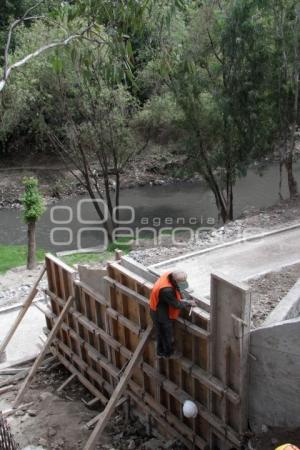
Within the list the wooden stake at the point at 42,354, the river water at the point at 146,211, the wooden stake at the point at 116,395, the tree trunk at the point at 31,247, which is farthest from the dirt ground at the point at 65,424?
the river water at the point at 146,211

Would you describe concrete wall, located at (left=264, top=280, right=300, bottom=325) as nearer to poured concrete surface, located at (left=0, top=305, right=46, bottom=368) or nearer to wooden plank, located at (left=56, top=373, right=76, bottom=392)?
wooden plank, located at (left=56, top=373, right=76, bottom=392)

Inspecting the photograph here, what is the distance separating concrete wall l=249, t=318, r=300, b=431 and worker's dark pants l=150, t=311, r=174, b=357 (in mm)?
1178

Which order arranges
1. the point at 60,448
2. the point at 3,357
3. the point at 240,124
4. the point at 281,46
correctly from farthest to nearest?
the point at 240,124 → the point at 281,46 → the point at 3,357 → the point at 60,448

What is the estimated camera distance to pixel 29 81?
19.1 metres

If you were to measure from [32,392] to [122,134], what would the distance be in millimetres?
13736

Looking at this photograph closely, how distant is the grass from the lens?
18959mm

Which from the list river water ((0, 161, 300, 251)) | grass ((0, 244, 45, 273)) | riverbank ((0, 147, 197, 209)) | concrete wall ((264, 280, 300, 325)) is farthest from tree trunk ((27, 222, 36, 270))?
riverbank ((0, 147, 197, 209))

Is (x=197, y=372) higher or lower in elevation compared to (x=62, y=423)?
higher

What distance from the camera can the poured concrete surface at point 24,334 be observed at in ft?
36.8

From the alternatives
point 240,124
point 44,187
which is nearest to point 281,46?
point 240,124

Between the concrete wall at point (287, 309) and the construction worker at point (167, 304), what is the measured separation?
3.40 ft

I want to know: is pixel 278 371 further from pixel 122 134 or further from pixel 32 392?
pixel 122 134

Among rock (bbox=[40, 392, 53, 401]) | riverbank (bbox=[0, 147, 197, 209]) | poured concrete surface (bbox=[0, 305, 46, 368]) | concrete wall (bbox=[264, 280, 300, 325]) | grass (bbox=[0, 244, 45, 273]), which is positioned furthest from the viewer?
riverbank (bbox=[0, 147, 197, 209])

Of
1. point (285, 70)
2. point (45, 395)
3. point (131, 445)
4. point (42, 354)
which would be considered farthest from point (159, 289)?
point (285, 70)
